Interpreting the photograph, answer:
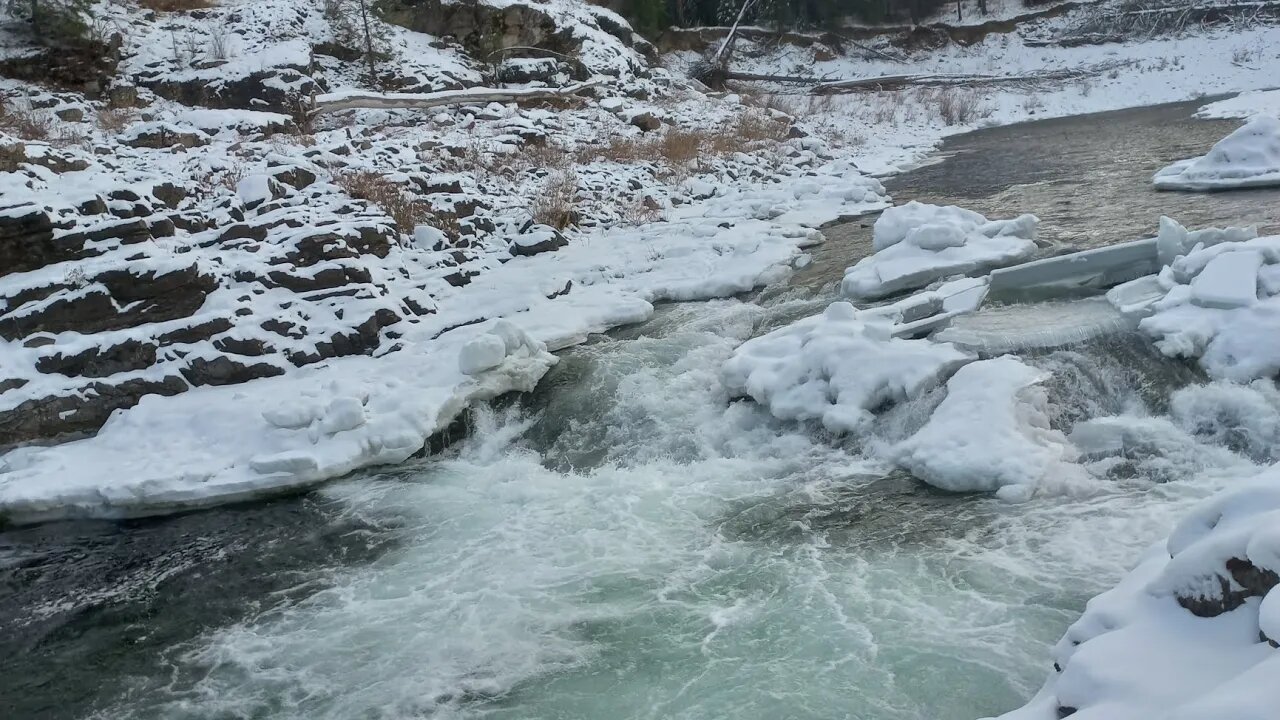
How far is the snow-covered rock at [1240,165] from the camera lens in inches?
434

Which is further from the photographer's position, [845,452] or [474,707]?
[845,452]

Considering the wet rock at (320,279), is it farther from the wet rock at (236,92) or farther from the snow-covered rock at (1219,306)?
the wet rock at (236,92)

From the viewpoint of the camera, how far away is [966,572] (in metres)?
4.68

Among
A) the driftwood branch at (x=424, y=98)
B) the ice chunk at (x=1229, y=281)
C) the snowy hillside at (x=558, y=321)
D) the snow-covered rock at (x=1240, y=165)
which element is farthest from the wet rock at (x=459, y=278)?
the snow-covered rock at (x=1240, y=165)

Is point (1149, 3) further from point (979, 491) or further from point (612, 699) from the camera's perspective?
point (612, 699)

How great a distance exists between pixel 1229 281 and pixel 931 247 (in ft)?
10.9

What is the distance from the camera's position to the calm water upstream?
13.7ft

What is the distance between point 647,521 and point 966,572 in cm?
198

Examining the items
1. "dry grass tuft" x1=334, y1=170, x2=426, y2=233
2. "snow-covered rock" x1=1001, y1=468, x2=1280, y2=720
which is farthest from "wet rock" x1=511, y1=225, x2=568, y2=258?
"snow-covered rock" x1=1001, y1=468, x2=1280, y2=720

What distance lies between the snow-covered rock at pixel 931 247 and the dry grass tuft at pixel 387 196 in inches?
224

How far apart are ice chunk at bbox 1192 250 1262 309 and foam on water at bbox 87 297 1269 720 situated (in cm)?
134

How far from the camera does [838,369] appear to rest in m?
6.83

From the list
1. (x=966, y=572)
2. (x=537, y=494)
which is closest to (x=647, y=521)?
(x=537, y=494)

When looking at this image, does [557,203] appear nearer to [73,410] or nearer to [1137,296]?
[73,410]
